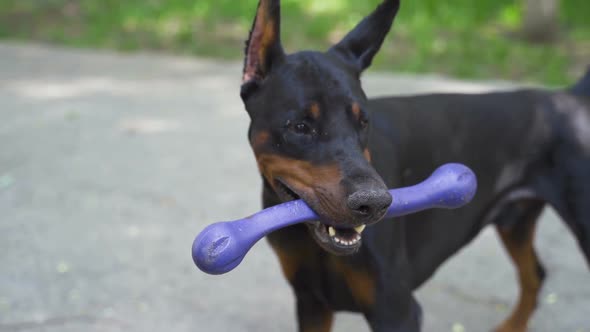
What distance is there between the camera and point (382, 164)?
3.01 metres

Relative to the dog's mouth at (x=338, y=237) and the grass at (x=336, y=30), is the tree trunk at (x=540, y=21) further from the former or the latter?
the dog's mouth at (x=338, y=237)

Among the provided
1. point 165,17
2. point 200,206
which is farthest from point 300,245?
point 165,17

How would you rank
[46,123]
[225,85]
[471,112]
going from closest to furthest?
[471,112], [46,123], [225,85]

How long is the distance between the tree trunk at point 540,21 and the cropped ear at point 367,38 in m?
6.43

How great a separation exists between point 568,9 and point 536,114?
7.11 m

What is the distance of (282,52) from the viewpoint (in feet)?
9.04

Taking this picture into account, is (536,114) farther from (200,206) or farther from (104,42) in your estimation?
(104,42)

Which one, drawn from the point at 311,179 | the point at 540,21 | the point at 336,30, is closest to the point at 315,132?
the point at 311,179

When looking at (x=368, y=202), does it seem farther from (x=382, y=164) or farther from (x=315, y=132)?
(x=382, y=164)

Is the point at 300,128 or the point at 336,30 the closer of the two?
the point at 300,128

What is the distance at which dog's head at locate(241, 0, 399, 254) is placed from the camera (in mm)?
2383

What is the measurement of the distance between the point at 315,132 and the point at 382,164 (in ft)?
1.75

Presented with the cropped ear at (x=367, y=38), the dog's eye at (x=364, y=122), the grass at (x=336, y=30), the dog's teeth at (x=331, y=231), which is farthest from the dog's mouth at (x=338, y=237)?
the grass at (x=336, y=30)

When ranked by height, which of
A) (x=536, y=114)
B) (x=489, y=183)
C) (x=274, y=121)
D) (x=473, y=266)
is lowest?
(x=473, y=266)
